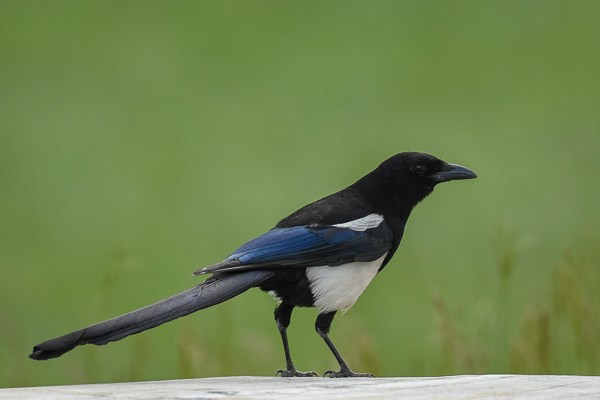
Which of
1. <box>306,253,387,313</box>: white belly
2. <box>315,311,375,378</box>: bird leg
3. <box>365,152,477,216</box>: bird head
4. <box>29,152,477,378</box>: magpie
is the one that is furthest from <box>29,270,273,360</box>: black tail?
<box>365,152,477,216</box>: bird head

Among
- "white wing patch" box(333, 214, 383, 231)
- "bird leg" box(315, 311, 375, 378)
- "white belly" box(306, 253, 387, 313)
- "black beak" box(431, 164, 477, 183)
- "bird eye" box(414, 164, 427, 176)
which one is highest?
"bird eye" box(414, 164, 427, 176)

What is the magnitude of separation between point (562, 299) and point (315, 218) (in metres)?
0.99

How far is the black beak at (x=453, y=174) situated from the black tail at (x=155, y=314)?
0.82m

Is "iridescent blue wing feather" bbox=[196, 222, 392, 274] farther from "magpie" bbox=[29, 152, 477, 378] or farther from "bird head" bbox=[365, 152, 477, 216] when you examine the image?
"bird head" bbox=[365, 152, 477, 216]

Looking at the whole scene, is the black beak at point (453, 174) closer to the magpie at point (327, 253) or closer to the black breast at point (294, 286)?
the magpie at point (327, 253)

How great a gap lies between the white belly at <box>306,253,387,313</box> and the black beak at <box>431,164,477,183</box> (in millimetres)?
480

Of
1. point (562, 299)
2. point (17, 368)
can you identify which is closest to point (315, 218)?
point (562, 299)

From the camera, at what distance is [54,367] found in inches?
191

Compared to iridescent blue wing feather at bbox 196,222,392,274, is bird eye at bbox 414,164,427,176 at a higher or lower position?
higher

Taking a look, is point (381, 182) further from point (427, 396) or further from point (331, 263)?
point (427, 396)

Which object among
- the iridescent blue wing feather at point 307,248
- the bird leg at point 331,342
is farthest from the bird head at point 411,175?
the bird leg at point 331,342

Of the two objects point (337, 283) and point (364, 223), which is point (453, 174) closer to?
point (364, 223)

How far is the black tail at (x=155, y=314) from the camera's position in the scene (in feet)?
Answer: 7.84

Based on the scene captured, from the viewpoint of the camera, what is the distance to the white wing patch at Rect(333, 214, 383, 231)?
331 cm
